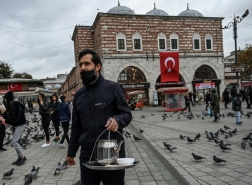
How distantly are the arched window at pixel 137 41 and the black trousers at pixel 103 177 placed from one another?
103ft

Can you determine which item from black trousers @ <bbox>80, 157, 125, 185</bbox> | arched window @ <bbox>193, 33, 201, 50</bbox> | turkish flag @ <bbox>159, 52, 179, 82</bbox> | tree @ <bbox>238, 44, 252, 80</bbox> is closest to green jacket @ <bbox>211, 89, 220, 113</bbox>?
black trousers @ <bbox>80, 157, 125, 185</bbox>

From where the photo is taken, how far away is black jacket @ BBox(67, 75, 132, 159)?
2764 millimetres

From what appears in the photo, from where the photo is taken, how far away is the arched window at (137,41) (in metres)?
33.5

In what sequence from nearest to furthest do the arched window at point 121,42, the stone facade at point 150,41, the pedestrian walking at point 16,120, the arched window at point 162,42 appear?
the pedestrian walking at point 16,120 → the stone facade at point 150,41 → the arched window at point 121,42 → the arched window at point 162,42

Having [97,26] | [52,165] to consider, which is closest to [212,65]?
[97,26]

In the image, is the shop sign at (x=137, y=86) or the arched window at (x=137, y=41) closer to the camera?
the shop sign at (x=137, y=86)

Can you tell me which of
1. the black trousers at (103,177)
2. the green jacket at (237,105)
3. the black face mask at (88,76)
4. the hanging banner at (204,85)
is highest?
the hanging banner at (204,85)

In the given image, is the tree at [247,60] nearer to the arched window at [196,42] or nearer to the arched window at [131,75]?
the arched window at [196,42]

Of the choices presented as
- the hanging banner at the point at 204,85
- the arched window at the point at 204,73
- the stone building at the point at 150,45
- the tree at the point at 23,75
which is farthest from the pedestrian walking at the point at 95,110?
the tree at the point at 23,75

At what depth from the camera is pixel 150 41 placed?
3403cm

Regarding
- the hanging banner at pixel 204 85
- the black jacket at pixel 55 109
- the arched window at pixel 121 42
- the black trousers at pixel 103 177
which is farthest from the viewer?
the hanging banner at pixel 204 85

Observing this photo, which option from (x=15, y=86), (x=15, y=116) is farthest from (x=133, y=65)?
(x=15, y=116)

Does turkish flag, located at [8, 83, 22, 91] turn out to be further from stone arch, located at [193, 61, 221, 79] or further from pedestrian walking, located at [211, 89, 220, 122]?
pedestrian walking, located at [211, 89, 220, 122]

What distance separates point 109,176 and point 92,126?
1.84ft
